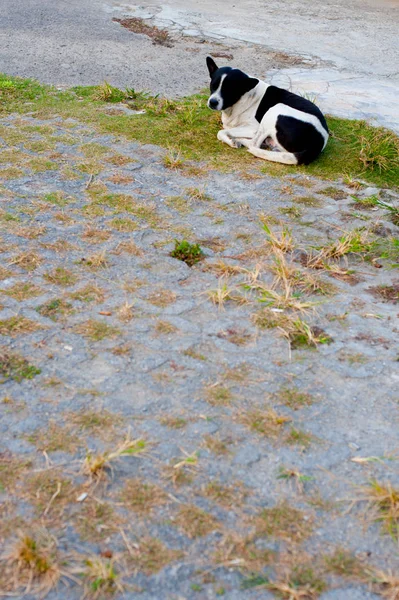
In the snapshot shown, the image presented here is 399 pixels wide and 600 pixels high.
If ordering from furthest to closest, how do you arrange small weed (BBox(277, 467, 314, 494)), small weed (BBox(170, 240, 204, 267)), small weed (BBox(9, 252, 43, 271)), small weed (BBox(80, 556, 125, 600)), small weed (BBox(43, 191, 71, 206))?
small weed (BBox(43, 191, 71, 206)), small weed (BBox(170, 240, 204, 267)), small weed (BBox(9, 252, 43, 271)), small weed (BBox(277, 467, 314, 494)), small weed (BBox(80, 556, 125, 600))

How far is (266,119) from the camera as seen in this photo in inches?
229

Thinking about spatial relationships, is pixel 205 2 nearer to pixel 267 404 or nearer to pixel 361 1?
pixel 361 1

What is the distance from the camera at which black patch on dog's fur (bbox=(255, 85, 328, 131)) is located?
227 inches

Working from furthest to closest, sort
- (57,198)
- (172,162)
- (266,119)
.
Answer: (266,119) < (172,162) < (57,198)

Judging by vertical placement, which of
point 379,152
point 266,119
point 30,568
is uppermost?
point 266,119

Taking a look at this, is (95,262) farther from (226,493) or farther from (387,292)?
(226,493)

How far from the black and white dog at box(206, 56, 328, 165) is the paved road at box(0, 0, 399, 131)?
1011 mm

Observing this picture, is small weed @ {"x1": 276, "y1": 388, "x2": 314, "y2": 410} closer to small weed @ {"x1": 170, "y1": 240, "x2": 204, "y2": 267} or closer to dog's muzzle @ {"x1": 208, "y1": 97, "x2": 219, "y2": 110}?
small weed @ {"x1": 170, "y1": 240, "x2": 204, "y2": 267}

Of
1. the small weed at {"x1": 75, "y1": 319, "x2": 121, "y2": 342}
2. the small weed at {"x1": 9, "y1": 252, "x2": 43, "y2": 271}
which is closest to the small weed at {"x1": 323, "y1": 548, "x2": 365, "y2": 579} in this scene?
the small weed at {"x1": 75, "y1": 319, "x2": 121, "y2": 342}

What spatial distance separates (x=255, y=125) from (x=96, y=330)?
3255mm

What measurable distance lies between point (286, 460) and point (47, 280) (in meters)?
1.82

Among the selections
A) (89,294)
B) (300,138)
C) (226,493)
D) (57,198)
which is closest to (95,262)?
(89,294)

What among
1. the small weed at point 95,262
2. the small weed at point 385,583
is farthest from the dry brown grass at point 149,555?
the small weed at point 95,262

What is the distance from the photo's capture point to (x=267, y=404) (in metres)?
3.02
